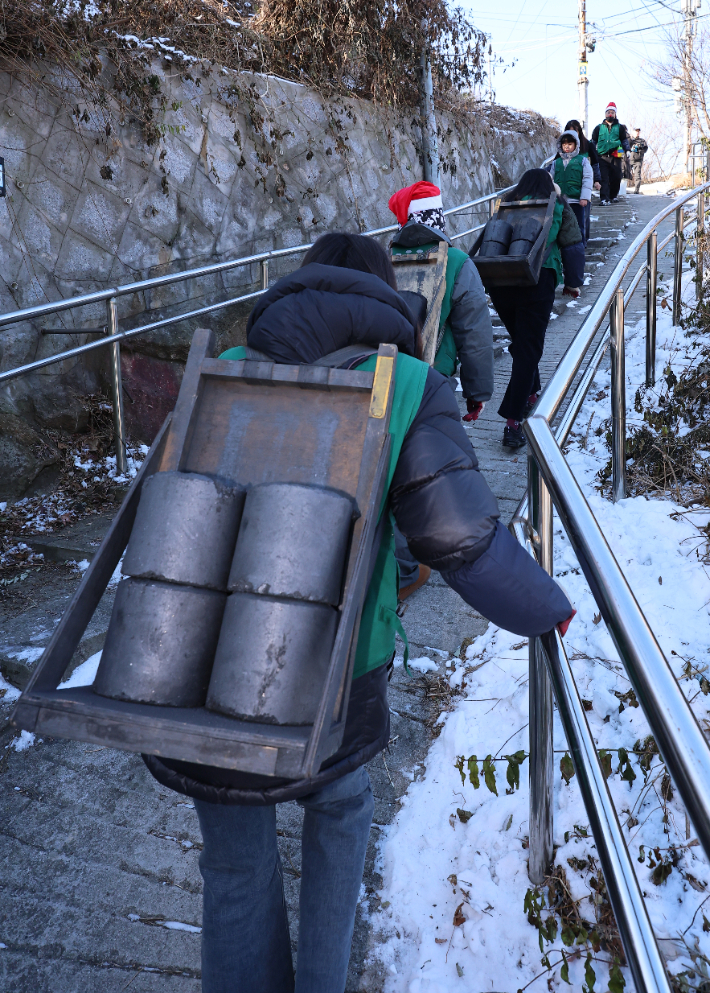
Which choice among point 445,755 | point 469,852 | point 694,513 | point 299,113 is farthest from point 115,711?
point 299,113

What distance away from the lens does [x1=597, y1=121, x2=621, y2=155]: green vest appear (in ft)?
42.7

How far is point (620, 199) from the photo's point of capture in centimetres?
1510

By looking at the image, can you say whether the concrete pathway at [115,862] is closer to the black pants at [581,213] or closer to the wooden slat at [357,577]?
the wooden slat at [357,577]

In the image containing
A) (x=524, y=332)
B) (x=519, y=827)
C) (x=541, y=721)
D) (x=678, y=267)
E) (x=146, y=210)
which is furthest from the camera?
(x=678, y=267)

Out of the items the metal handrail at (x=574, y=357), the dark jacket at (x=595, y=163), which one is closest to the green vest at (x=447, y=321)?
the metal handrail at (x=574, y=357)

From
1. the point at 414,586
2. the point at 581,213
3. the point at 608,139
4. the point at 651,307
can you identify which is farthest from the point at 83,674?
the point at 608,139

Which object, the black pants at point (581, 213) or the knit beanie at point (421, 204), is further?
the black pants at point (581, 213)

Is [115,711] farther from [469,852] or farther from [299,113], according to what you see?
[299,113]

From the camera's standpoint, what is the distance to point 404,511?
1.37m

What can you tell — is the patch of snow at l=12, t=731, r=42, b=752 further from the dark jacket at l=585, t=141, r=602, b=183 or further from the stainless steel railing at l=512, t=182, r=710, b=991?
the dark jacket at l=585, t=141, r=602, b=183

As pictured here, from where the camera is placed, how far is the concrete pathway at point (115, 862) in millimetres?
1866

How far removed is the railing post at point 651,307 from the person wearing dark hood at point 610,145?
30.7 feet

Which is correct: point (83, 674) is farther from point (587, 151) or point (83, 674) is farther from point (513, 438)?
point (587, 151)

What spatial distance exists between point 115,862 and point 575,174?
857 centimetres
